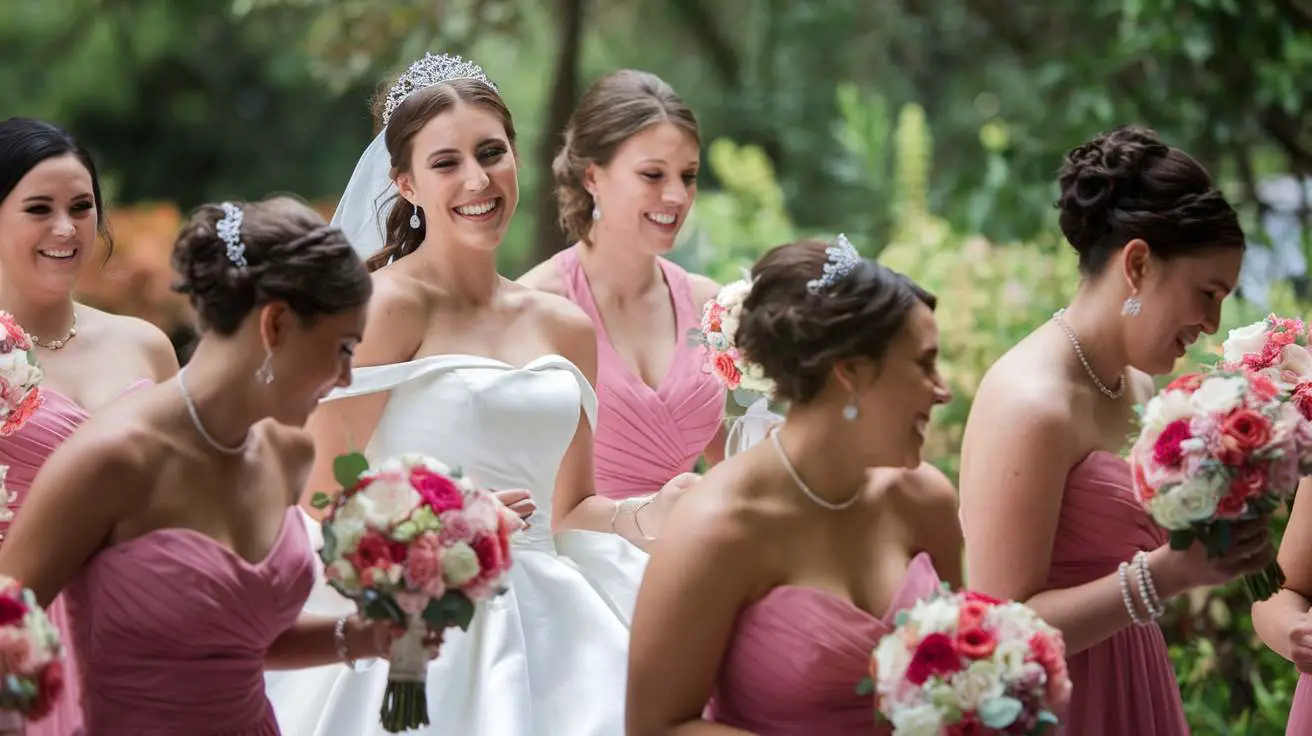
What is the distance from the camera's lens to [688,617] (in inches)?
114

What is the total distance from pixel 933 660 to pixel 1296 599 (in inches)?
56.2

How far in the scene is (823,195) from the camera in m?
12.4

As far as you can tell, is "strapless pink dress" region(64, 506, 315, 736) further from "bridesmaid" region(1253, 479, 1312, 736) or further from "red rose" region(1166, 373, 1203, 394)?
"bridesmaid" region(1253, 479, 1312, 736)

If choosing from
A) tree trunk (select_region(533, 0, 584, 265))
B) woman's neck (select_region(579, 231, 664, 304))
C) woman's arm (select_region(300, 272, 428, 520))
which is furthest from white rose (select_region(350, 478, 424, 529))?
tree trunk (select_region(533, 0, 584, 265))

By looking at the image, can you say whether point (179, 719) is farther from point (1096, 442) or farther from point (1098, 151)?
point (1098, 151)

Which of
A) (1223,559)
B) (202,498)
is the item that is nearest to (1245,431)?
(1223,559)

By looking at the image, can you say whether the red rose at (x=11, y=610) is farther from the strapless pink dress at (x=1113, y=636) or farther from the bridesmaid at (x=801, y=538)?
the strapless pink dress at (x=1113, y=636)

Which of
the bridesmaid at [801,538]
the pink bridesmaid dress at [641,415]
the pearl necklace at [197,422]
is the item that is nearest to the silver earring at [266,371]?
the pearl necklace at [197,422]

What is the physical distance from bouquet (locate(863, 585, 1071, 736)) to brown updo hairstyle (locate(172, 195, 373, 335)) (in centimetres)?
105

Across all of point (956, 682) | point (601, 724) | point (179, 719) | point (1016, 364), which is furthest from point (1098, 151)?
point (179, 719)

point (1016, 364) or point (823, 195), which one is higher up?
point (1016, 364)

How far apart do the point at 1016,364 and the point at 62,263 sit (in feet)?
7.54

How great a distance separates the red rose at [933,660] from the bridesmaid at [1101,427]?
2.22 ft

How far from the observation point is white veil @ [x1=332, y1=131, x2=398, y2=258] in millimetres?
4539
